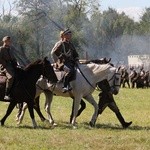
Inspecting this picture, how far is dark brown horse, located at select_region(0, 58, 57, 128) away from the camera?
15211 mm

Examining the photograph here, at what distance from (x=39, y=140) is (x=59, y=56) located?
3.73 metres

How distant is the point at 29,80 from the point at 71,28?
54.7 m

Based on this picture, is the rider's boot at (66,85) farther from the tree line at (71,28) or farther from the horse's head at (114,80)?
the tree line at (71,28)

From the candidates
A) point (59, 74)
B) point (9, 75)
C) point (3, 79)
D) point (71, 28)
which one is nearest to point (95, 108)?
point (59, 74)

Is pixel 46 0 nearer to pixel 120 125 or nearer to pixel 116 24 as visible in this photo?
pixel 116 24

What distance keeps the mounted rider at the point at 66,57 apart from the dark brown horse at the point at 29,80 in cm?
42

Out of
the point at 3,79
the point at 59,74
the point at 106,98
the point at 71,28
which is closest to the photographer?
the point at 3,79

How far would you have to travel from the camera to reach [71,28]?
69625 millimetres

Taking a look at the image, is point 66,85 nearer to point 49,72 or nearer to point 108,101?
point 49,72

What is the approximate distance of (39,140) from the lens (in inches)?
490

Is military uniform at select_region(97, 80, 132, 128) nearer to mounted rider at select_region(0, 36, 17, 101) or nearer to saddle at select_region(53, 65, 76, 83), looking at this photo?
saddle at select_region(53, 65, 76, 83)

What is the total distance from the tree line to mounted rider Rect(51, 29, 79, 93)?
27898mm

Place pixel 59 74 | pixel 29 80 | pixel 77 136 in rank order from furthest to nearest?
pixel 59 74 → pixel 29 80 → pixel 77 136

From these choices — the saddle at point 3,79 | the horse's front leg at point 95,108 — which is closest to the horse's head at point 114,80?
the horse's front leg at point 95,108
